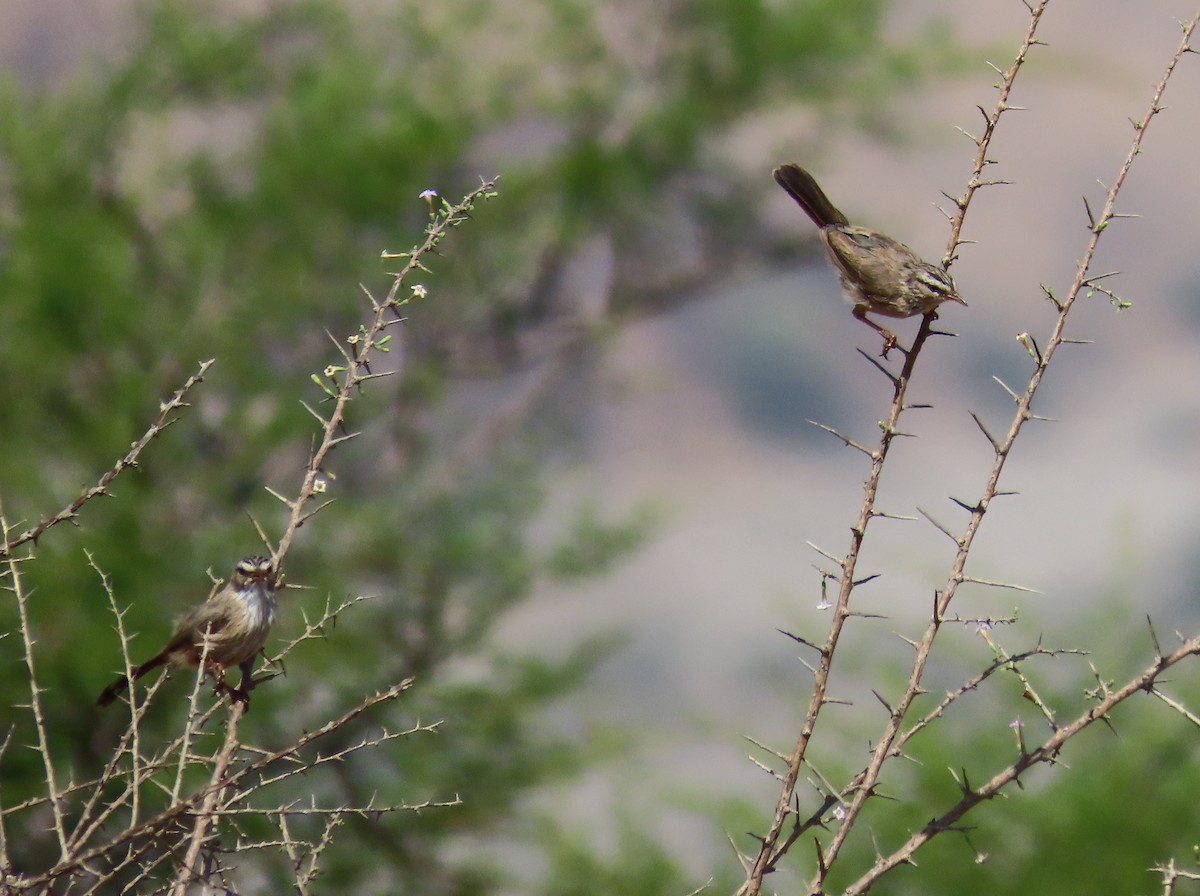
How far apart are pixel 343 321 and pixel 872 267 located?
35.6ft

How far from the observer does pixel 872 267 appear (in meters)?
4.10

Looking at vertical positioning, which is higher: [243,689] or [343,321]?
[343,321]

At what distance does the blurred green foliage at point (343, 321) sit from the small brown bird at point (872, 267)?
28.5 feet

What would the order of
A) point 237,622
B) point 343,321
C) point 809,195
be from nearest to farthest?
point 237,622 → point 809,195 → point 343,321

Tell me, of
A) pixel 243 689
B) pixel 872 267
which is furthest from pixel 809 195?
pixel 243 689

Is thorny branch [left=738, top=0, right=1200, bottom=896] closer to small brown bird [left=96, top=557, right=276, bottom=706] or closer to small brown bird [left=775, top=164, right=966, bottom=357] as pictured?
small brown bird [left=775, top=164, right=966, bottom=357]

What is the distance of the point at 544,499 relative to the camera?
13922 mm

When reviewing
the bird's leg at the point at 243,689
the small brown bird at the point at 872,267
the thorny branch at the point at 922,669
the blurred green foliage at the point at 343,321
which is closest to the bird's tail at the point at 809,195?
the small brown bird at the point at 872,267

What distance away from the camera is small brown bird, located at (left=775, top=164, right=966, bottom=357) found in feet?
13.1

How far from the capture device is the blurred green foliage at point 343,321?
12.8m

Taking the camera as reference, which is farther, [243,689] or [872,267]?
[872,267]

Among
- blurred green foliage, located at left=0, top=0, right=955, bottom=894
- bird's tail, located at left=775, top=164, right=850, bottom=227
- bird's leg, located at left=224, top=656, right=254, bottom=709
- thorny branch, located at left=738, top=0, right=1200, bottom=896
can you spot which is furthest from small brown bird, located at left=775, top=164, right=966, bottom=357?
blurred green foliage, located at left=0, top=0, right=955, bottom=894

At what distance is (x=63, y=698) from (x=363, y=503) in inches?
126

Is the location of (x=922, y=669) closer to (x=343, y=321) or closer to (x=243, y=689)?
(x=243, y=689)
